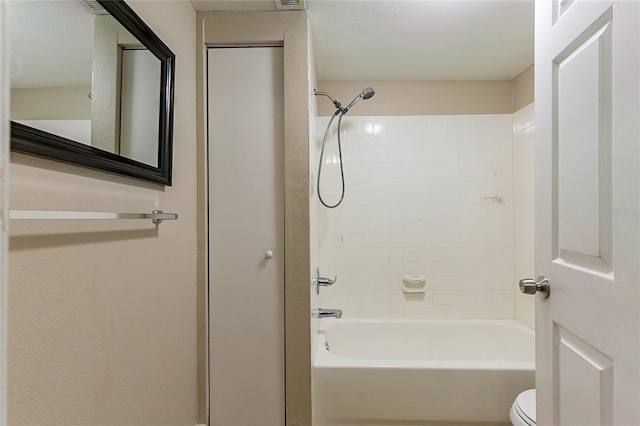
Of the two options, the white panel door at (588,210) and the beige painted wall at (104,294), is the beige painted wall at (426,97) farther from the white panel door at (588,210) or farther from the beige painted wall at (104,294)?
the white panel door at (588,210)

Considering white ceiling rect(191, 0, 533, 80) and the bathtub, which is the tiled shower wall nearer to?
white ceiling rect(191, 0, 533, 80)

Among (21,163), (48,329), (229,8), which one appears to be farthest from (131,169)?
(229,8)

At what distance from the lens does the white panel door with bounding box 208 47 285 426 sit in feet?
5.62

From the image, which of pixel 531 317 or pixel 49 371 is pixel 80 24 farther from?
pixel 531 317

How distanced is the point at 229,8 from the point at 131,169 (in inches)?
41.0

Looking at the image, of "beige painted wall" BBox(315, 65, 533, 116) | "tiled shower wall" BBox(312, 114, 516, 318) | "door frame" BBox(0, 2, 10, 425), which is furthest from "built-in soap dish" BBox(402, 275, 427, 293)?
"door frame" BBox(0, 2, 10, 425)

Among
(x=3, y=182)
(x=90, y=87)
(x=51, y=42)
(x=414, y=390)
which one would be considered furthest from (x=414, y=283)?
(x=3, y=182)

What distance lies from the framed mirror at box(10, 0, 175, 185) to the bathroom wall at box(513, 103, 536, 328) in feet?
7.24

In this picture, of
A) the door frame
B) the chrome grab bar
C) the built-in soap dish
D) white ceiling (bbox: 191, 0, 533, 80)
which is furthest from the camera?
the built-in soap dish

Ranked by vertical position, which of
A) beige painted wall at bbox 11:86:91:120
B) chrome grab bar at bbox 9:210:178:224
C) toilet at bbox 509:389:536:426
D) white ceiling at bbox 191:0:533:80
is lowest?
toilet at bbox 509:389:536:426

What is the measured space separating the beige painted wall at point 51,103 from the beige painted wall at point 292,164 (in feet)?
2.77

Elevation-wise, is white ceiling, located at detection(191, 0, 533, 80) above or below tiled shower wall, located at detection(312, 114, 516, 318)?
above

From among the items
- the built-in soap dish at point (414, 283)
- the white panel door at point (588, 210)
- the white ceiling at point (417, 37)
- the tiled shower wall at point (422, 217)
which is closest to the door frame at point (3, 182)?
the white panel door at point (588, 210)

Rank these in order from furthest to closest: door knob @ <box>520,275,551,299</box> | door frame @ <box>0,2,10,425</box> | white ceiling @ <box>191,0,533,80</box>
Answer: white ceiling @ <box>191,0,533,80</box>, door knob @ <box>520,275,551,299</box>, door frame @ <box>0,2,10,425</box>
